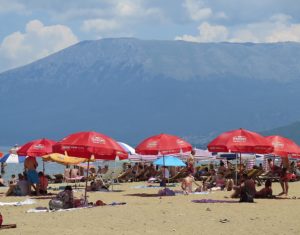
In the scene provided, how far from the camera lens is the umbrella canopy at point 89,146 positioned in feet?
49.9

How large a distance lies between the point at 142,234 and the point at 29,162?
376 inches

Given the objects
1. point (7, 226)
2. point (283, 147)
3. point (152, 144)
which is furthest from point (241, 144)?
point (7, 226)

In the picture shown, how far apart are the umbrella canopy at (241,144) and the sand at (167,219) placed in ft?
4.49

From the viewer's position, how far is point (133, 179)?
29281 millimetres

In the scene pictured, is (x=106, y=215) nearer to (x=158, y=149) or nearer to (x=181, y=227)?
(x=181, y=227)

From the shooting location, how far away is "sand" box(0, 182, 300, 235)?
10.8 m

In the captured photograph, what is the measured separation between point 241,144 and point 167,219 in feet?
16.4

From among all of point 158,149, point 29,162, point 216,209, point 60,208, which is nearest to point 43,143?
point 29,162

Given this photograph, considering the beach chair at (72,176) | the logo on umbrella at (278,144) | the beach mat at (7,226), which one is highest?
the logo on umbrella at (278,144)

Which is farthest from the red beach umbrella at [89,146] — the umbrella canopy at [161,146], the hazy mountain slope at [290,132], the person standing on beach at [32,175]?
the hazy mountain slope at [290,132]

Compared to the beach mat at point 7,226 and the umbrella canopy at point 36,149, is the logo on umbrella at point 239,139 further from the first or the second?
Result: the beach mat at point 7,226

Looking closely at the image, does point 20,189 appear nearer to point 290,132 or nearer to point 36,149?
point 36,149

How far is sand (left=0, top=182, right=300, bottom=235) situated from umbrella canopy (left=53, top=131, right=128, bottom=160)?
1242 millimetres

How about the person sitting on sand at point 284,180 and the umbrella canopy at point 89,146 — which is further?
the person sitting on sand at point 284,180
